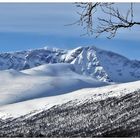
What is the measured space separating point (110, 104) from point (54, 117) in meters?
17.3

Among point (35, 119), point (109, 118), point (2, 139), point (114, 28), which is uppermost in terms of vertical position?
point (114, 28)

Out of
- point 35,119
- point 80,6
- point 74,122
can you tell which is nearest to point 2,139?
point 80,6

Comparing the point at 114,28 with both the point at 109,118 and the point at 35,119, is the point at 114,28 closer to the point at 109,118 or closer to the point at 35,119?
the point at 109,118

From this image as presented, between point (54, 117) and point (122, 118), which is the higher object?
point (122, 118)

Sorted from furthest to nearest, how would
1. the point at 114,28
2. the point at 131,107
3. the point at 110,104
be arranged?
the point at 110,104 < the point at 131,107 < the point at 114,28

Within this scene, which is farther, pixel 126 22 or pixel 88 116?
pixel 88 116

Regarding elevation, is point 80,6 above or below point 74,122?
above

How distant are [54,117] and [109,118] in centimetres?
3549

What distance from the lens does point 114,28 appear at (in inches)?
588

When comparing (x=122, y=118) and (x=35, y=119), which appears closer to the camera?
(x=122, y=118)

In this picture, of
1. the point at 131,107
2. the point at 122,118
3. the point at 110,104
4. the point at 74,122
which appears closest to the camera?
the point at 122,118

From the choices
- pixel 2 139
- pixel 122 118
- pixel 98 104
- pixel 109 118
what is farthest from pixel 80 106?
pixel 2 139

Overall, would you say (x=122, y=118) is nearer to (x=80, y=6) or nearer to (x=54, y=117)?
(x=54, y=117)

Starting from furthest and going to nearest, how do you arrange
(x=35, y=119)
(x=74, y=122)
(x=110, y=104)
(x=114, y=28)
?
1. (x=35, y=119)
2. (x=110, y=104)
3. (x=74, y=122)
4. (x=114, y=28)
